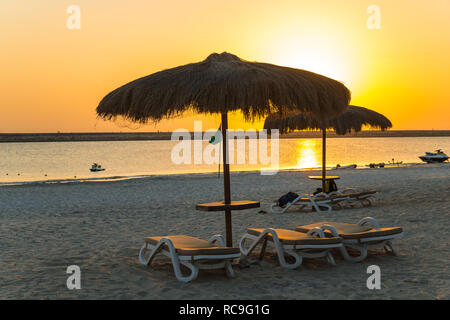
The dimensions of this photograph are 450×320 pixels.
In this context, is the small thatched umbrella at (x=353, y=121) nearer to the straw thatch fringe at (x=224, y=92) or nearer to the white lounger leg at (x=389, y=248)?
the white lounger leg at (x=389, y=248)

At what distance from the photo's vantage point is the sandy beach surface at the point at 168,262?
431cm

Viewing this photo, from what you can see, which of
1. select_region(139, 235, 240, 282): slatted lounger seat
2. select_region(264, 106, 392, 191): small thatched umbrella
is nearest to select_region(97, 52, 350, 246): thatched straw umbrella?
select_region(139, 235, 240, 282): slatted lounger seat

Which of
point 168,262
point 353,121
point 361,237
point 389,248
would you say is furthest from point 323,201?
point 168,262

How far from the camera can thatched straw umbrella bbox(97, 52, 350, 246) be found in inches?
177

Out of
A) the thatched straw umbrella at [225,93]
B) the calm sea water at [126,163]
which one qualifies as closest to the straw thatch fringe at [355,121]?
the thatched straw umbrella at [225,93]

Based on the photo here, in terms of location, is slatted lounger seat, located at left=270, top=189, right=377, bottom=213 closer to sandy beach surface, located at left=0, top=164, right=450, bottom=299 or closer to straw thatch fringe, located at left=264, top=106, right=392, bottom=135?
sandy beach surface, located at left=0, top=164, right=450, bottom=299

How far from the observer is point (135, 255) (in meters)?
6.01

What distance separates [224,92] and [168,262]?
2121mm

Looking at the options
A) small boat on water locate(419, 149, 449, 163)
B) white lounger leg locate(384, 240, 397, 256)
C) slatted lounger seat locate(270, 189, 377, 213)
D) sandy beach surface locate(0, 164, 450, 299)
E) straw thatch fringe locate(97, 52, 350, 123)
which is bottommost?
sandy beach surface locate(0, 164, 450, 299)

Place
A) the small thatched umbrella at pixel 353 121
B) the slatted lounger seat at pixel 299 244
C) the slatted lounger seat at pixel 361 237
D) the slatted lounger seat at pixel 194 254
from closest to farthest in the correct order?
1. the slatted lounger seat at pixel 194 254
2. the slatted lounger seat at pixel 299 244
3. the slatted lounger seat at pixel 361 237
4. the small thatched umbrella at pixel 353 121

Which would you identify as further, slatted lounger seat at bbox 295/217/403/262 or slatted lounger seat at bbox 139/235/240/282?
slatted lounger seat at bbox 295/217/403/262

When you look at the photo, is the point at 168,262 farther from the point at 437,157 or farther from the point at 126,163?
the point at 126,163

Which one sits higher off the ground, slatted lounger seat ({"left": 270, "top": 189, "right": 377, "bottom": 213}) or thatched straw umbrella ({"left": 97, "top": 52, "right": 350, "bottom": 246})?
thatched straw umbrella ({"left": 97, "top": 52, "right": 350, "bottom": 246})
